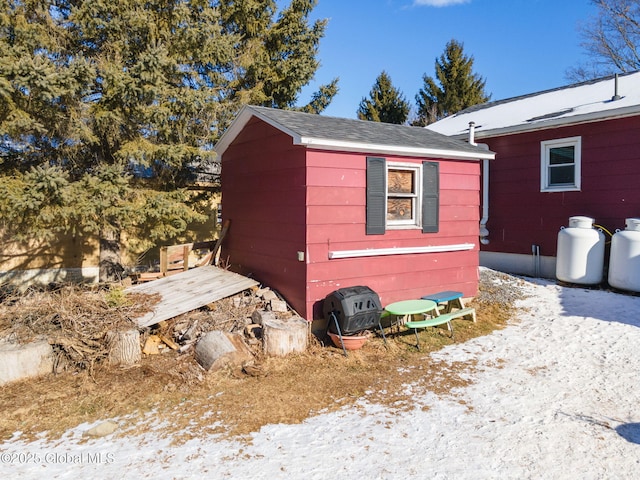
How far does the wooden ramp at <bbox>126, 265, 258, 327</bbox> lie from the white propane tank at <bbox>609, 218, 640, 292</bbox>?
21.6 ft

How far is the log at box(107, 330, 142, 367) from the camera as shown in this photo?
201 inches

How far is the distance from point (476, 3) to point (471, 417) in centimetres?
2597

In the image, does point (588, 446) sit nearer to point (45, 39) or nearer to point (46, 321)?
point (46, 321)

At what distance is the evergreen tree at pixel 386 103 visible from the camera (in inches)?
977

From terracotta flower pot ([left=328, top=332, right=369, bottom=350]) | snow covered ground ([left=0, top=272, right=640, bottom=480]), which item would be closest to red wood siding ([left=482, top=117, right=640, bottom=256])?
snow covered ground ([left=0, top=272, right=640, bottom=480])

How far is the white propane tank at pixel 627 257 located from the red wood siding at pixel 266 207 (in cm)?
602

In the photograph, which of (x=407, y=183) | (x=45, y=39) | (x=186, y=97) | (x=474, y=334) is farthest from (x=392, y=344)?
(x=45, y=39)

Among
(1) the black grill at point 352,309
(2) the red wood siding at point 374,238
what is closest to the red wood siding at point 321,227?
(2) the red wood siding at point 374,238

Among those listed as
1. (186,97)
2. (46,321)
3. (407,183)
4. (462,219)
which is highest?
(186,97)

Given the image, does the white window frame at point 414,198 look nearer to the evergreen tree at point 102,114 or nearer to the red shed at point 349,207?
the red shed at point 349,207

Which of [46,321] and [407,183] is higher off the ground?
[407,183]

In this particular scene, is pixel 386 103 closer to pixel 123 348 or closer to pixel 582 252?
pixel 582 252

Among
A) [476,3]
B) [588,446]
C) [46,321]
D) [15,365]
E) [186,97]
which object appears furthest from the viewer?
[476,3]

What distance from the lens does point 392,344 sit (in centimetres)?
593
